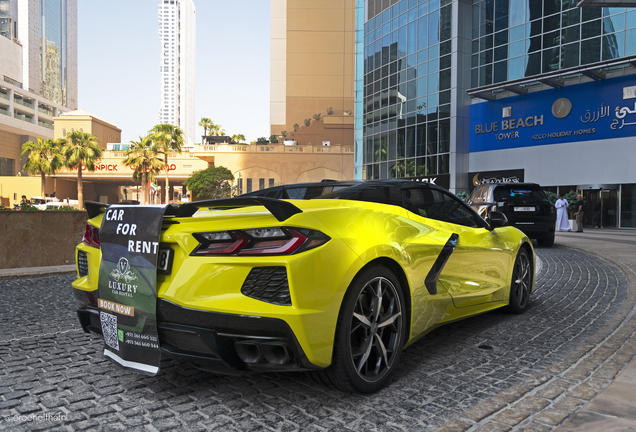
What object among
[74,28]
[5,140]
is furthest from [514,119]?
[74,28]

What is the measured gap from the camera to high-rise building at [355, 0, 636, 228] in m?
24.8

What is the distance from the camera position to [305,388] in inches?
120

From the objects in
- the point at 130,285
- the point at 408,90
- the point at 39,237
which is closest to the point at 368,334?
the point at 130,285

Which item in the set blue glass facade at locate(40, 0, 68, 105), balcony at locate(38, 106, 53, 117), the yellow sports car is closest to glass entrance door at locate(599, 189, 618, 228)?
the yellow sports car

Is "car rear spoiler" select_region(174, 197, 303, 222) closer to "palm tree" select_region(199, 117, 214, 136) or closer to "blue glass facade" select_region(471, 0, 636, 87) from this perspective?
"blue glass facade" select_region(471, 0, 636, 87)

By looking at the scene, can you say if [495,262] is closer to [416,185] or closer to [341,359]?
[416,185]

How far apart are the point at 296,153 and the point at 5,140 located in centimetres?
6285

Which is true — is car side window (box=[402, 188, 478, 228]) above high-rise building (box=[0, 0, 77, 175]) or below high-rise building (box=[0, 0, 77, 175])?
below

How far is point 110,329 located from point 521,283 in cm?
415

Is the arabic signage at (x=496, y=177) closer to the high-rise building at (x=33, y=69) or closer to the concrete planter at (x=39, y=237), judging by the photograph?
the concrete planter at (x=39, y=237)

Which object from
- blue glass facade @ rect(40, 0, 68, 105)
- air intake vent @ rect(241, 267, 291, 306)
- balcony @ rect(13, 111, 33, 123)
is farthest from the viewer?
blue glass facade @ rect(40, 0, 68, 105)

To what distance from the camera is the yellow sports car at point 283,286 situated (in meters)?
2.46

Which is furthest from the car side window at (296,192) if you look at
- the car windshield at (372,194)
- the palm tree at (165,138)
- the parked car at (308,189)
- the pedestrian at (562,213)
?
the palm tree at (165,138)

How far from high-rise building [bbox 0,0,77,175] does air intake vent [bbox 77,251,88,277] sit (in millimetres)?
110773
